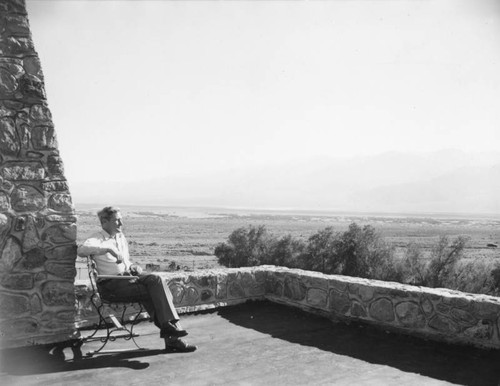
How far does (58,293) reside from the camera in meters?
4.45

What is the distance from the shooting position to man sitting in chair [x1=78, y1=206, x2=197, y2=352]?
166 inches

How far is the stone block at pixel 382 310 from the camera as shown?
4.85m

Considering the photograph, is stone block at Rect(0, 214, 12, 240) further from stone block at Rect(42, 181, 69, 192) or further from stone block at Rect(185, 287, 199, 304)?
stone block at Rect(185, 287, 199, 304)

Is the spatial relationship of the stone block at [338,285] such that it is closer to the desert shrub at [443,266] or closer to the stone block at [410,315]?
the stone block at [410,315]

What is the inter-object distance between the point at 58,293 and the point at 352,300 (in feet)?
10.00

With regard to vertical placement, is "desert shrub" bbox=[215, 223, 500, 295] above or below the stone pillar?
below

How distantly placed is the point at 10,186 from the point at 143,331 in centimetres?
195

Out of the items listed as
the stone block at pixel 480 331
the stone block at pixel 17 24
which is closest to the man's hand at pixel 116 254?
the stone block at pixel 17 24

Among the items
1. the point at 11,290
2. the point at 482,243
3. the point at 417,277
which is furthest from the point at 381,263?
the point at 482,243

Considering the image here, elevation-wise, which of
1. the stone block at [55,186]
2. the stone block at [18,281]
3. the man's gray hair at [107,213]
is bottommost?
the stone block at [18,281]

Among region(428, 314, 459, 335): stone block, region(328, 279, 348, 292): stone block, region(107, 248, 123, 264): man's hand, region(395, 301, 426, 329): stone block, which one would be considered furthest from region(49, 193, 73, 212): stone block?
region(428, 314, 459, 335): stone block

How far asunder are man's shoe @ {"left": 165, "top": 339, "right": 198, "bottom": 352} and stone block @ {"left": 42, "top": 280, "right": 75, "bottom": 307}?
1062 millimetres

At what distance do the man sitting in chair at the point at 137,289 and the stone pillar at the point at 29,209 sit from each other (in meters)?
0.36

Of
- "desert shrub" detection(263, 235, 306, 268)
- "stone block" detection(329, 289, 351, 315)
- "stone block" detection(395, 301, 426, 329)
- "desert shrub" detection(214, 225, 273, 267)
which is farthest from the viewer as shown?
"desert shrub" detection(214, 225, 273, 267)
